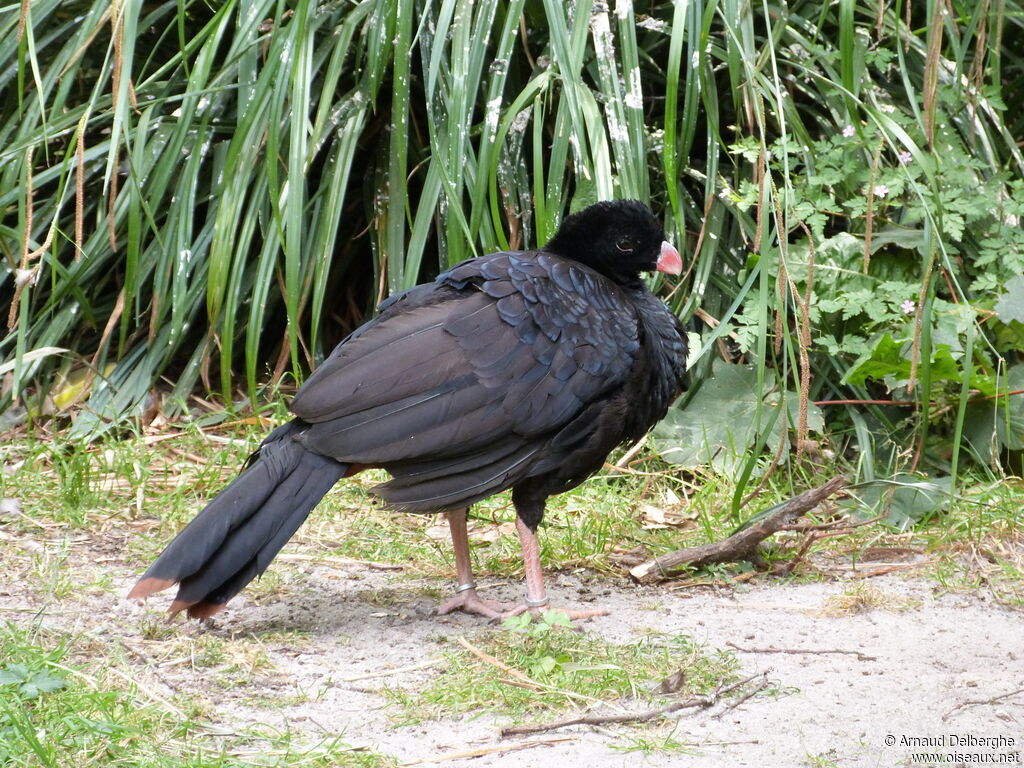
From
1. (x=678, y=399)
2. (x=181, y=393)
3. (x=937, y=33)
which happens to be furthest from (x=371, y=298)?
(x=937, y=33)

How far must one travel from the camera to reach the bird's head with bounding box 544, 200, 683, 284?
3.82m

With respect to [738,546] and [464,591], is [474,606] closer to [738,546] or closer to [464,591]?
[464,591]

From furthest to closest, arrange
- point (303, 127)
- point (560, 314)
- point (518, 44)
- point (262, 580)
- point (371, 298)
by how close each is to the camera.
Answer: point (371, 298), point (518, 44), point (303, 127), point (262, 580), point (560, 314)

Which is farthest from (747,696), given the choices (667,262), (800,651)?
(667,262)

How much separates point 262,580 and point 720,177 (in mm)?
2571

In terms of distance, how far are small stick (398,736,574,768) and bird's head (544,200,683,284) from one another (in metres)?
1.71

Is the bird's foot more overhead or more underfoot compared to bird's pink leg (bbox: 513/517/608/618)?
more underfoot

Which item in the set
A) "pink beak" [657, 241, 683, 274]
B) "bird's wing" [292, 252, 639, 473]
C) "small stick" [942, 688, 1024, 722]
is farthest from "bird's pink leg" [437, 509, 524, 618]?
"small stick" [942, 688, 1024, 722]

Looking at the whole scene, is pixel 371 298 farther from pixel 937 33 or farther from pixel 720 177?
pixel 937 33

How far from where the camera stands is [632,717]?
8.88 feet

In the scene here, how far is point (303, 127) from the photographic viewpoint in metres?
4.51

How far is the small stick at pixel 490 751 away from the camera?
2521 mm

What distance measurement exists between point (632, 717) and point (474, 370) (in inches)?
43.2

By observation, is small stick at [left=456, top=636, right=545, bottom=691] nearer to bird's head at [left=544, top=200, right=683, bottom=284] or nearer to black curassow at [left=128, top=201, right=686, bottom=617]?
black curassow at [left=128, top=201, right=686, bottom=617]
